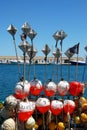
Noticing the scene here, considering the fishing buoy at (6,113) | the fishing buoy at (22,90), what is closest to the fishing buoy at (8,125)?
the fishing buoy at (6,113)

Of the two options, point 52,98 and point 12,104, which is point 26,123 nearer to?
point 12,104

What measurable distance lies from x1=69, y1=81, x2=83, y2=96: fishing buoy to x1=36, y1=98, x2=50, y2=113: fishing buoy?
0.89m

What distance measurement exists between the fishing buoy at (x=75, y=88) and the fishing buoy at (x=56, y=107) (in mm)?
602

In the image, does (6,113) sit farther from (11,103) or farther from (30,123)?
(30,123)

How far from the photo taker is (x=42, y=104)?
9.16 meters

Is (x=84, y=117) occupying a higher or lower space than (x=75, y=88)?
lower


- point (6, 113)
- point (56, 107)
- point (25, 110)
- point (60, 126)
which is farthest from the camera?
point (60, 126)

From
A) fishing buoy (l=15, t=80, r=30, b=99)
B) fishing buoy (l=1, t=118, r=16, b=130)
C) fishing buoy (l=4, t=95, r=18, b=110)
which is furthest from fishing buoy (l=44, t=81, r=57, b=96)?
fishing buoy (l=1, t=118, r=16, b=130)

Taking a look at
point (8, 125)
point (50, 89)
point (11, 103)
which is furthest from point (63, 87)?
point (8, 125)

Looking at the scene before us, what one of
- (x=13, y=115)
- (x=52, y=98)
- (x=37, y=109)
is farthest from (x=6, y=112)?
(x=52, y=98)

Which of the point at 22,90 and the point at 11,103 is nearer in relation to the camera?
the point at 11,103

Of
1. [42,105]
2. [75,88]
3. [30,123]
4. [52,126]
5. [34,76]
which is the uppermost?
[34,76]

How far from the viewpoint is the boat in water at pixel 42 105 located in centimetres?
872

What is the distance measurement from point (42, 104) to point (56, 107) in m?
0.39
